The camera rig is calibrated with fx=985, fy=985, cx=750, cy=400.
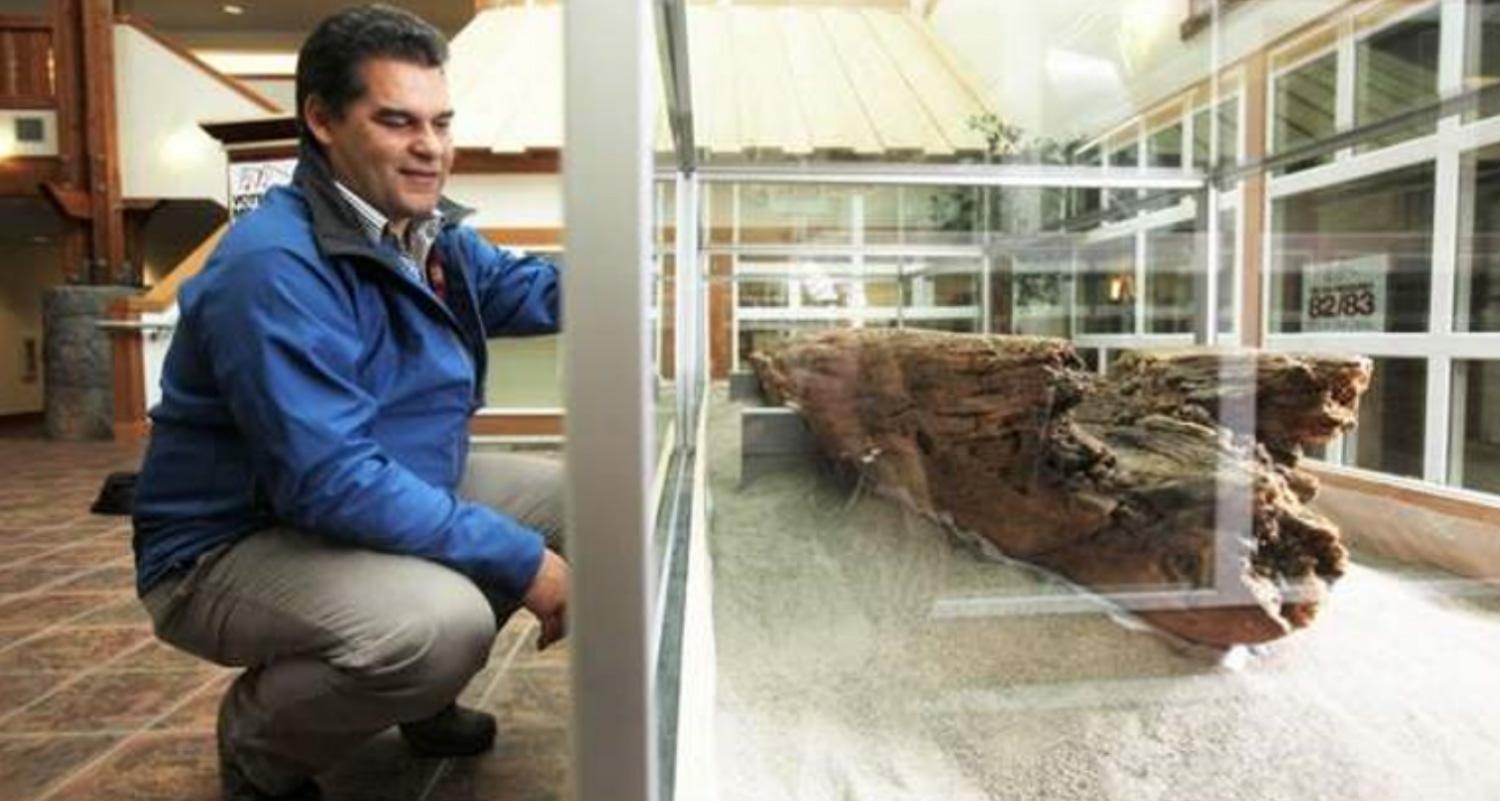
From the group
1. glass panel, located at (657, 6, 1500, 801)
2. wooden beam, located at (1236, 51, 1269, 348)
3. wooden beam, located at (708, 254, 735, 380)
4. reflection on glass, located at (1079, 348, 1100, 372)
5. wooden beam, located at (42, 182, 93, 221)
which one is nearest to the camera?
glass panel, located at (657, 6, 1500, 801)

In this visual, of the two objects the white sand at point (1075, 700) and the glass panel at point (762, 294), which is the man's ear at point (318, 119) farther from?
the glass panel at point (762, 294)

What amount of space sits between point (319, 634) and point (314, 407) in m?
0.25

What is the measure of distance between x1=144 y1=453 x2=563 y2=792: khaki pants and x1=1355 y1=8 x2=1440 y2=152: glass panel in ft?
5.37

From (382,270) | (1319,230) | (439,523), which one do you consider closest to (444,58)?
(382,270)

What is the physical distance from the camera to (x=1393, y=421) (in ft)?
5.89

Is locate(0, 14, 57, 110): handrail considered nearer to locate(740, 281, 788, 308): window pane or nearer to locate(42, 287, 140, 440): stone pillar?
locate(42, 287, 140, 440): stone pillar

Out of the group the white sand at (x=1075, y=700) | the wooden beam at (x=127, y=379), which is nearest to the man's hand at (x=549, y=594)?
the white sand at (x=1075, y=700)

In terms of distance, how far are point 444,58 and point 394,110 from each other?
0.11 m

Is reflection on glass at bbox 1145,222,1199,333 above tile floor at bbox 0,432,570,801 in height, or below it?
above

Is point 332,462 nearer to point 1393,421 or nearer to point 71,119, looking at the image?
point 1393,421

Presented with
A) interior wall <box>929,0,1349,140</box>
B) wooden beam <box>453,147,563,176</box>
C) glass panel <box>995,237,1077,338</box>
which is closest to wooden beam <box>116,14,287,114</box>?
wooden beam <box>453,147,563,176</box>

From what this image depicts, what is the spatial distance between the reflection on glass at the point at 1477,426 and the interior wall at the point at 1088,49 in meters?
0.67

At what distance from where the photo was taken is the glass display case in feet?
3.09

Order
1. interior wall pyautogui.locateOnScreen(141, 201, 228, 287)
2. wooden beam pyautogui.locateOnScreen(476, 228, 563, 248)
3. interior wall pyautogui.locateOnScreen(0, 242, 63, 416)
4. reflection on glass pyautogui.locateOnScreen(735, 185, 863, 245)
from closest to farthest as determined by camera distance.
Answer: reflection on glass pyautogui.locateOnScreen(735, 185, 863, 245) → wooden beam pyautogui.locateOnScreen(476, 228, 563, 248) → interior wall pyautogui.locateOnScreen(141, 201, 228, 287) → interior wall pyautogui.locateOnScreen(0, 242, 63, 416)
